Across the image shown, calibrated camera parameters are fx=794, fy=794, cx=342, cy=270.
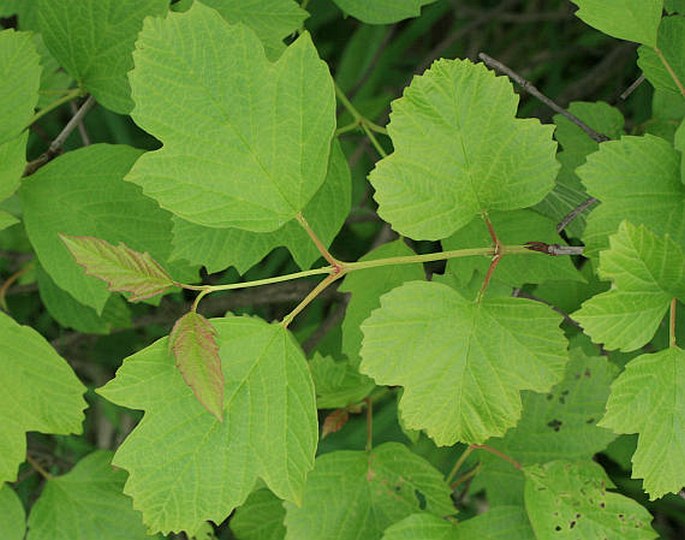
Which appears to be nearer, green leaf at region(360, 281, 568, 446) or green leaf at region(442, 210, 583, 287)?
green leaf at region(360, 281, 568, 446)

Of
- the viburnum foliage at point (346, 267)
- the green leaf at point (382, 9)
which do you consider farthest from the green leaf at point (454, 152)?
the green leaf at point (382, 9)

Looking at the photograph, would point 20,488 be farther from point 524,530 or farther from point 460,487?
point 524,530

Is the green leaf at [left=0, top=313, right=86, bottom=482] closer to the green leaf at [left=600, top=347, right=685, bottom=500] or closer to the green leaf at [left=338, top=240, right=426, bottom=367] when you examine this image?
the green leaf at [left=338, top=240, right=426, bottom=367]

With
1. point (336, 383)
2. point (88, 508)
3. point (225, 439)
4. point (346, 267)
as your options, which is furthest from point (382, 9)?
point (88, 508)

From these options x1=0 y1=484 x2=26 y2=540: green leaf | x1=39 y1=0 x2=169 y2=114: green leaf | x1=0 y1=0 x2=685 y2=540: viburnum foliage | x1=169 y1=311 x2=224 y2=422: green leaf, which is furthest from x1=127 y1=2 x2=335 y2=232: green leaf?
x1=0 y1=484 x2=26 y2=540: green leaf

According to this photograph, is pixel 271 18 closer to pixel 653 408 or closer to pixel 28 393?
pixel 28 393

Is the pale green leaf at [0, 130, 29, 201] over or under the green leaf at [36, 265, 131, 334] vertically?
over

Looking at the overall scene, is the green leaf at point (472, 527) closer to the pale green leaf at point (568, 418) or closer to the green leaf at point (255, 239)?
the pale green leaf at point (568, 418)
